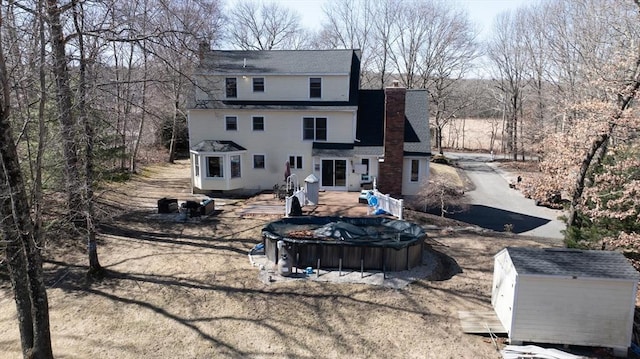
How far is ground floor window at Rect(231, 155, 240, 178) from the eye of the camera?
23.7 metres

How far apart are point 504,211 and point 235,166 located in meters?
15.0

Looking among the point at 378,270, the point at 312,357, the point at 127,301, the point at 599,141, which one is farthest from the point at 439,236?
the point at 127,301

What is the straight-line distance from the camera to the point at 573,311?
9.83 meters

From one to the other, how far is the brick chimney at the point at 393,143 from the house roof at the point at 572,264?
494 inches

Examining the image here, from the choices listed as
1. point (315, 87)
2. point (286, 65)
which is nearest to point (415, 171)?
point (315, 87)

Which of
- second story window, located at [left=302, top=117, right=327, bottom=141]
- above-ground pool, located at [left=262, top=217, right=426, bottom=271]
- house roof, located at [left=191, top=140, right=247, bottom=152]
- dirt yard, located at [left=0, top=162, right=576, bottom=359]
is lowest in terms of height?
dirt yard, located at [left=0, top=162, right=576, bottom=359]

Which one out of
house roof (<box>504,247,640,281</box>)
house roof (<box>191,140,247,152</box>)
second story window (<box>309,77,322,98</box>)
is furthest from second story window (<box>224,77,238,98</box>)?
house roof (<box>504,247,640,281</box>)

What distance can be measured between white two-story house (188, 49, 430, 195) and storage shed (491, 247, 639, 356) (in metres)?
13.5

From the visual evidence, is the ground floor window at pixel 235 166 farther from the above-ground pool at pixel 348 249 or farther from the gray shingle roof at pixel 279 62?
the above-ground pool at pixel 348 249

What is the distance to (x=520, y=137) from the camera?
1729 inches

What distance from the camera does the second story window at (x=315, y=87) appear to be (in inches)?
947

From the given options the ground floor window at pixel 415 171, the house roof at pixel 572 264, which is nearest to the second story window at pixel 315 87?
the ground floor window at pixel 415 171

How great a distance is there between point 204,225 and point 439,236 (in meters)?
9.42

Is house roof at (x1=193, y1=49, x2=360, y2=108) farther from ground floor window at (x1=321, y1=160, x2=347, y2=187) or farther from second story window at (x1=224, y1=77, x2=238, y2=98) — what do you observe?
ground floor window at (x1=321, y1=160, x2=347, y2=187)
